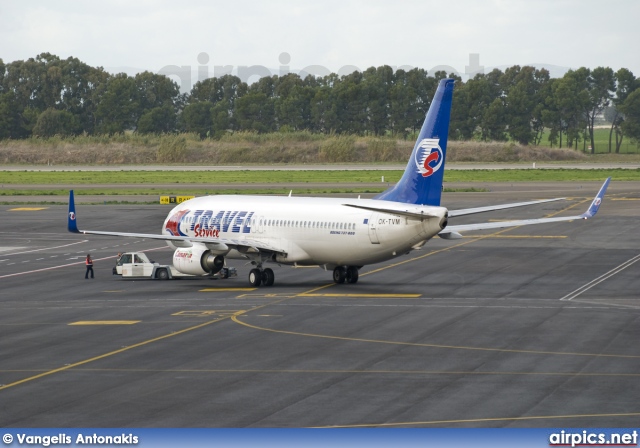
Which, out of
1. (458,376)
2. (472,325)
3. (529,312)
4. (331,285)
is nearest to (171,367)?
(458,376)

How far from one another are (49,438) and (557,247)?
55424mm

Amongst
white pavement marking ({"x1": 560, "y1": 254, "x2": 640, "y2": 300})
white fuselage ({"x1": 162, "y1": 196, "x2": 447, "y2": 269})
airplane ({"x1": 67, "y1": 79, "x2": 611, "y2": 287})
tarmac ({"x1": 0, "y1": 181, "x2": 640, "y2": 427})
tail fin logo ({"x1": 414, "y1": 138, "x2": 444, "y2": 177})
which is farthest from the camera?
white pavement marking ({"x1": 560, "y1": 254, "x2": 640, "y2": 300})

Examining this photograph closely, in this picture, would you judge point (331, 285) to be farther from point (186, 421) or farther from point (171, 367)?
point (186, 421)

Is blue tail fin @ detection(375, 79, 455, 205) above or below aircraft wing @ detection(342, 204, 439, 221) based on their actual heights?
above

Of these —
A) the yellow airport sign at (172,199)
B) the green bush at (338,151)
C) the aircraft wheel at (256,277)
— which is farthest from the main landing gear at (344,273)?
the green bush at (338,151)

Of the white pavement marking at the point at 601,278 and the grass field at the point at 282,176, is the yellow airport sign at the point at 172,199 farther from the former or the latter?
the white pavement marking at the point at 601,278

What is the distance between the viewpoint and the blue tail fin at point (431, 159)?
175 feet

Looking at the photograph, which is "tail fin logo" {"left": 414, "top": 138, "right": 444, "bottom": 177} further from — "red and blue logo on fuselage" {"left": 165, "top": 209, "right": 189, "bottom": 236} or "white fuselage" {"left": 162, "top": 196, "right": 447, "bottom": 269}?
"red and blue logo on fuselage" {"left": 165, "top": 209, "right": 189, "bottom": 236}

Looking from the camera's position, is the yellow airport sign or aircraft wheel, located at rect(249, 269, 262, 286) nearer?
aircraft wheel, located at rect(249, 269, 262, 286)

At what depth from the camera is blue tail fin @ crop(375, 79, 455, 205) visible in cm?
5347

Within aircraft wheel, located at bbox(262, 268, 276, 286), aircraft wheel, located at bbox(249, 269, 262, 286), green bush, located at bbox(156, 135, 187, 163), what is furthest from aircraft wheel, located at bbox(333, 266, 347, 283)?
green bush, located at bbox(156, 135, 187, 163)

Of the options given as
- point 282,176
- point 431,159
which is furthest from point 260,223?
point 282,176

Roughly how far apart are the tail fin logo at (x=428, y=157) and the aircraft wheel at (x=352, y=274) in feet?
26.3

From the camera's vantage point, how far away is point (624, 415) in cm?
2944
